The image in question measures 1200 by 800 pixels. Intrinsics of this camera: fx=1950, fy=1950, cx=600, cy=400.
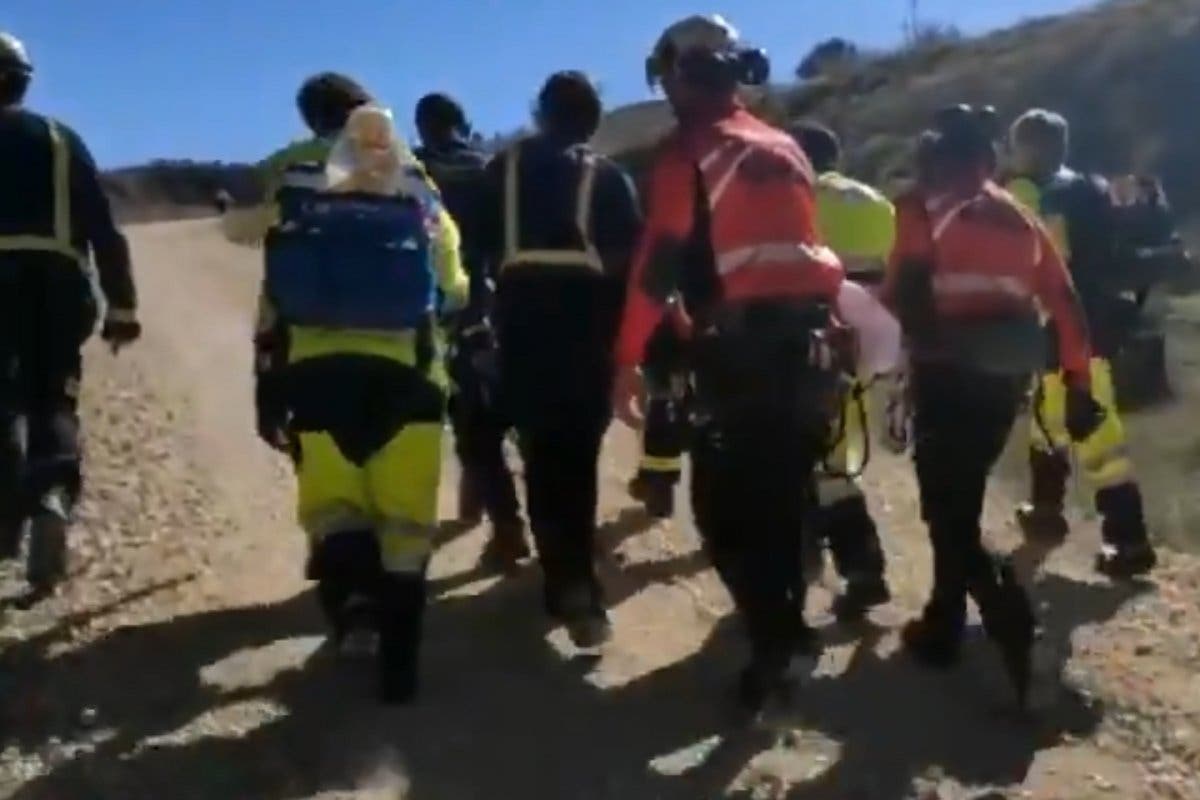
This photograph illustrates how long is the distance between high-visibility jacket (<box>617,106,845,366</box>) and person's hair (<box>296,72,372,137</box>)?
1415 millimetres

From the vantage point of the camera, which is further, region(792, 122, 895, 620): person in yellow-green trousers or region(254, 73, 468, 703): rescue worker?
region(792, 122, 895, 620): person in yellow-green trousers

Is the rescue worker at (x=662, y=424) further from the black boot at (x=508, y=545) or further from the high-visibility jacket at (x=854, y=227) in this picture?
the high-visibility jacket at (x=854, y=227)

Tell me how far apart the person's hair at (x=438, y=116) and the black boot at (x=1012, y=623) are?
3.41 m

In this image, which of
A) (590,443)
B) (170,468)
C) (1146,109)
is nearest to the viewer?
(590,443)

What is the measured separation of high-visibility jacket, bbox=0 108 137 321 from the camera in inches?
288

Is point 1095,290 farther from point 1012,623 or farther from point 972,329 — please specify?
point 1012,623

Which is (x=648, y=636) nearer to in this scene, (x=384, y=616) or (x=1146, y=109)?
(x=384, y=616)

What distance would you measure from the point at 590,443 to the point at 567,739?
1262 mm

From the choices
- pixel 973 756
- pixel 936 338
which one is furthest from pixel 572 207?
pixel 973 756

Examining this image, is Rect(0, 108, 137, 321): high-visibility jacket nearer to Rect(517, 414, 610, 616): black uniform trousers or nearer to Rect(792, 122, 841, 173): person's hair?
Rect(517, 414, 610, 616): black uniform trousers

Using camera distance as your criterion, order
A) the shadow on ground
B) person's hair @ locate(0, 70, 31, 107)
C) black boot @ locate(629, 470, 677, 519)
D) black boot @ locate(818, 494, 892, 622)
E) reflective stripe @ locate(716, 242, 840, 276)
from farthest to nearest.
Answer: black boot @ locate(629, 470, 677, 519)
black boot @ locate(818, 494, 892, 622)
person's hair @ locate(0, 70, 31, 107)
reflective stripe @ locate(716, 242, 840, 276)
the shadow on ground

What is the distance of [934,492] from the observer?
271 inches

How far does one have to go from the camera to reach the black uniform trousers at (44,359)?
7.39 meters

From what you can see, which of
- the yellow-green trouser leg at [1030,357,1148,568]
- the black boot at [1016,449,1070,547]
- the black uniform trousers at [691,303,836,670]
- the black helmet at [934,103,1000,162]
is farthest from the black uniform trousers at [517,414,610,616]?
the black boot at [1016,449,1070,547]
